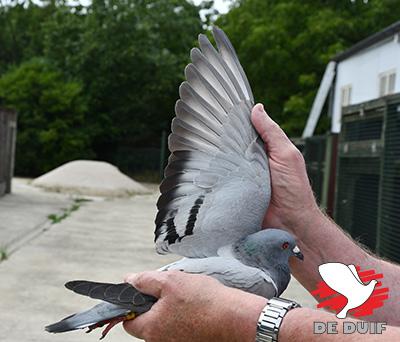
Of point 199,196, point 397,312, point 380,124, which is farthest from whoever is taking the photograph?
point 380,124

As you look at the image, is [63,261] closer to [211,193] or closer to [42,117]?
[211,193]

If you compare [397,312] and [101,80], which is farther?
[101,80]

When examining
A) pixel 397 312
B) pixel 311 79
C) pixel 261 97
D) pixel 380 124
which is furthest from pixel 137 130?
pixel 397 312

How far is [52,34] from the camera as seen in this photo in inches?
1004

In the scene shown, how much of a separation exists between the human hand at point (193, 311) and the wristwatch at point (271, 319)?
0.06ft

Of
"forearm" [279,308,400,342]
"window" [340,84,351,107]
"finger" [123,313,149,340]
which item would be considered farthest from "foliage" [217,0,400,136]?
"forearm" [279,308,400,342]

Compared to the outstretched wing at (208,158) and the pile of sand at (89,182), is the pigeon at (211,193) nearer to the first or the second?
the outstretched wing at (208,158)

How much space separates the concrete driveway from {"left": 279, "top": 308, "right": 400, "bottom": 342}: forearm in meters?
3.23

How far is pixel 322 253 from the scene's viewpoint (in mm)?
2301

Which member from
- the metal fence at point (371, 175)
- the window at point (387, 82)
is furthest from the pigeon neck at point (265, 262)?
the window at point (387, 82)

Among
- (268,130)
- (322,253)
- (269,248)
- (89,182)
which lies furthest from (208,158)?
(89,182)

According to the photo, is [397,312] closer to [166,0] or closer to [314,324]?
[314,324]

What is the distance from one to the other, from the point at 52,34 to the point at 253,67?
9.23 meters

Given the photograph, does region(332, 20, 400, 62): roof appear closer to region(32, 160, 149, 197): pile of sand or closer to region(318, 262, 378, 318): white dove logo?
region(32, 160, 149, 197): pile of sand
